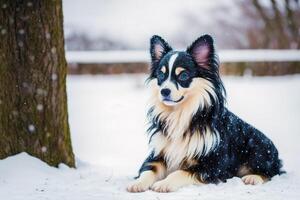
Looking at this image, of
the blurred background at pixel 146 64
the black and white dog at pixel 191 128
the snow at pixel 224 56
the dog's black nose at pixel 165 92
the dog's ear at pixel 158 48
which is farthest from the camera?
the snow at pixel 224 56

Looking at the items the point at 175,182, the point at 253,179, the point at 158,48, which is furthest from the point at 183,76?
the point at 253,179

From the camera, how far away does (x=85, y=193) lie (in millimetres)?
5418

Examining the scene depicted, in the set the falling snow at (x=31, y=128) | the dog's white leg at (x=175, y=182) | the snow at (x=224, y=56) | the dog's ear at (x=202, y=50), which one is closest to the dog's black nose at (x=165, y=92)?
the dog's ear at (x=202, y=50)

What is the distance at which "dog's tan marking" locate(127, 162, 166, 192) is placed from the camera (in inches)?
215

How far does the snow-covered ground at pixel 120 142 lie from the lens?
546 centimetres

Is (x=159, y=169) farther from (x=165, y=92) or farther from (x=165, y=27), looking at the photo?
(x=165, y=27)

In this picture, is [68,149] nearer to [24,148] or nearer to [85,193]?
[24,148]

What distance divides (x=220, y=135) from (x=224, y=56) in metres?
10.8

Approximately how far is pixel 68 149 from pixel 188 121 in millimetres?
1437

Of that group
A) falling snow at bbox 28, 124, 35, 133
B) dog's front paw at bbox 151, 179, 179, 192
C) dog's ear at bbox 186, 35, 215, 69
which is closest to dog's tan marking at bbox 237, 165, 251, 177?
dog's front paw at bbox 151, 179, 179, 192

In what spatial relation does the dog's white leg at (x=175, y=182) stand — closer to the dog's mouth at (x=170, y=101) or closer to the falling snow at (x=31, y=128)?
the dog's mouth at (x=170, y=101)

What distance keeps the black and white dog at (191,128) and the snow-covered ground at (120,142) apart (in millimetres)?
152

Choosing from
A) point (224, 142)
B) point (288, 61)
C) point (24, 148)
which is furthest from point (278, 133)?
point (288, 61)

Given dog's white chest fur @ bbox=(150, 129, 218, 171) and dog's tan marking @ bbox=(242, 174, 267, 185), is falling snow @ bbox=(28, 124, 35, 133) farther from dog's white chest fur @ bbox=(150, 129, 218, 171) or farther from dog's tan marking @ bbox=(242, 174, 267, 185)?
dog's tan marking @ bbox=(242, 174, 267, 185)
